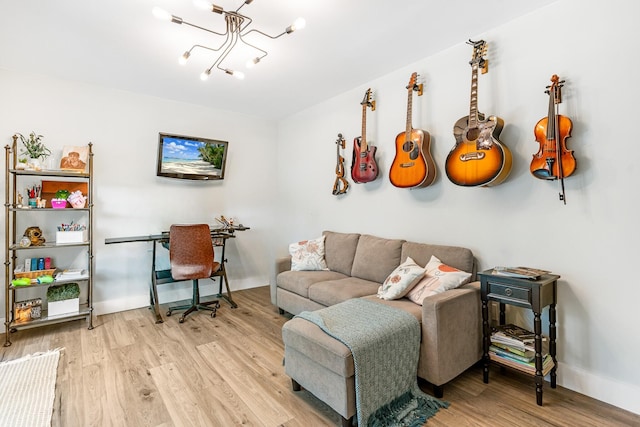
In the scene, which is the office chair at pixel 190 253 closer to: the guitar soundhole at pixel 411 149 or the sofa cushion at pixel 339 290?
the sofa cushion at pixel 339 290

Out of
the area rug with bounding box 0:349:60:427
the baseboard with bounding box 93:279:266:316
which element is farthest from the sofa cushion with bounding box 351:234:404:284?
the area rug with bounding box 0:349:60:427

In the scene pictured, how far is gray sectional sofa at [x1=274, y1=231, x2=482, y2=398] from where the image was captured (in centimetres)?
199

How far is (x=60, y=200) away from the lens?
10.2ft

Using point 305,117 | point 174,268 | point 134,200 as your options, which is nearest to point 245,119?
point 305,117

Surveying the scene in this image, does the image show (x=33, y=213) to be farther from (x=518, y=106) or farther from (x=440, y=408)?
(x=518, y=106)

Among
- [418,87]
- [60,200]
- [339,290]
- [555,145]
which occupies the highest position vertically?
[418,87]

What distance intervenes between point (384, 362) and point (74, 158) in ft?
11.7

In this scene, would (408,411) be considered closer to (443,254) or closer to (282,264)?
(443,254)

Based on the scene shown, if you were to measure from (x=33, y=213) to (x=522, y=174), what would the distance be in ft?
14.7

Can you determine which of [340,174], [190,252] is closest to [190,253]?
[190,252]

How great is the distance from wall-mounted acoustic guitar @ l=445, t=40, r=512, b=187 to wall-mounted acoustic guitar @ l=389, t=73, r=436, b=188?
21cm

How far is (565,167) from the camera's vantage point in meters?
2.00

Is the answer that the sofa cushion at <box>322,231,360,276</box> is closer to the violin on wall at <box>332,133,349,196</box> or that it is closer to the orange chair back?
the violin on wall at <box>332,133,349,196</box>

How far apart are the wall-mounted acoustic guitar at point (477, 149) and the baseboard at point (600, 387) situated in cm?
135
